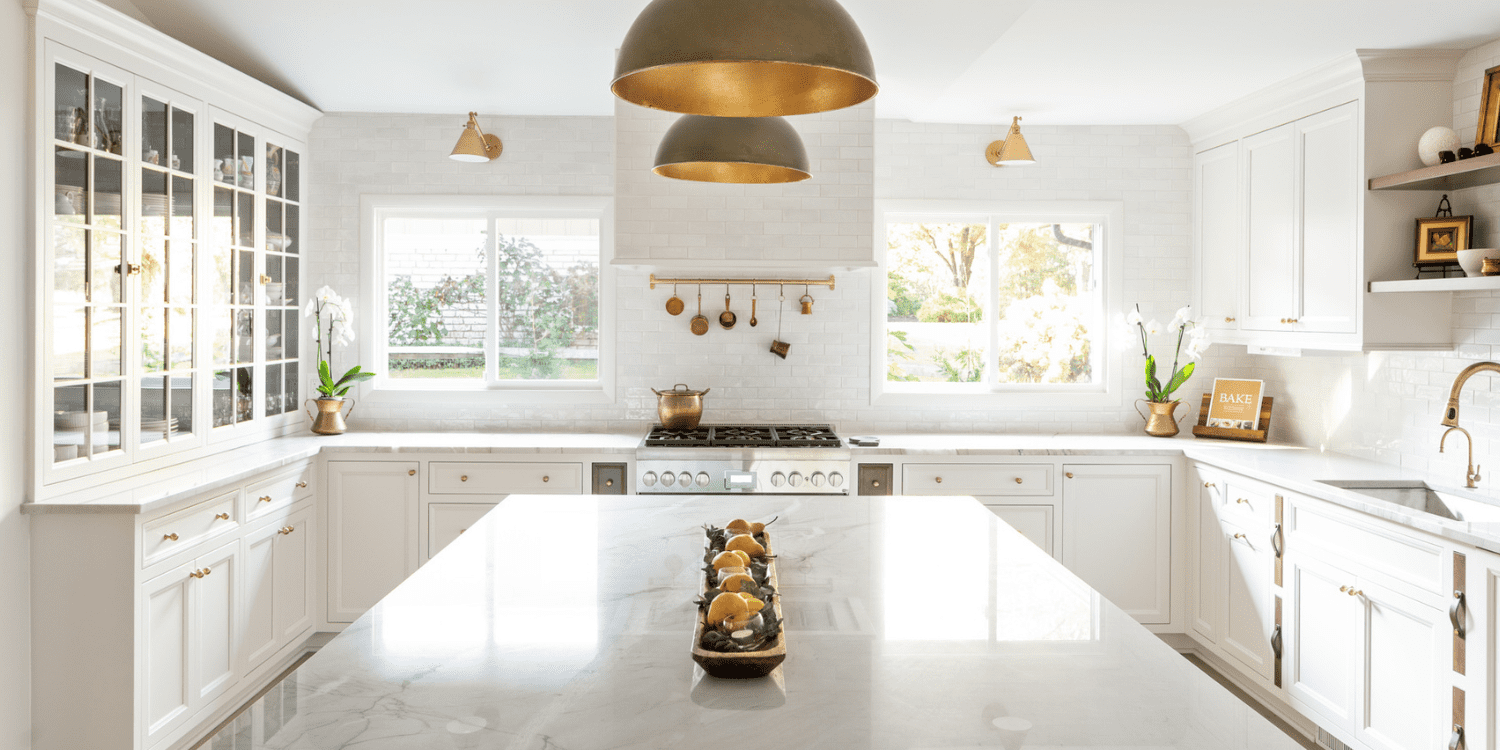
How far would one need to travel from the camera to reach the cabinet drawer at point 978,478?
4488mm

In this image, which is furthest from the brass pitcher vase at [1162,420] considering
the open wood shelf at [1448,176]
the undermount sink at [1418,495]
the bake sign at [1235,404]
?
the open wood shelf at [1448,176]

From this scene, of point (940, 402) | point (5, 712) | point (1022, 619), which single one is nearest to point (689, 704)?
point (1022, 619)

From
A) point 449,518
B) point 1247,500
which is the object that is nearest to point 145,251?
point 449,518

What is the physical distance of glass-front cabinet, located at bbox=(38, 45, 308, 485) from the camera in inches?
123

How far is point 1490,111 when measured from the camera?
11.0 feet

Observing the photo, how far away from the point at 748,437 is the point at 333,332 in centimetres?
235

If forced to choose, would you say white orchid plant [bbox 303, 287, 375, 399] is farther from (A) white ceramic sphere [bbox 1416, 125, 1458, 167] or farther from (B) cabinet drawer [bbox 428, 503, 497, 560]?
(A) white ceramic sphere [bbox 1416, 125, 1458, 167]

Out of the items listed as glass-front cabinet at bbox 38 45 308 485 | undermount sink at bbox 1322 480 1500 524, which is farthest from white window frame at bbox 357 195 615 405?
undermount sink at bbox 1322 480 1500 524

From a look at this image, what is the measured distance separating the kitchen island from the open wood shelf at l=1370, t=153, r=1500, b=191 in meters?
2.28

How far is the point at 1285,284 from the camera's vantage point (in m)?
4.18

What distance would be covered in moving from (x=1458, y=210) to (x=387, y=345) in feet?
16.7

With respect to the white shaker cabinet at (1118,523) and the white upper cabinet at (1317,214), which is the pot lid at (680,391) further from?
the white upper cabinet at (1317,214)

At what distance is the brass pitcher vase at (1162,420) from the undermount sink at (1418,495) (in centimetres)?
133

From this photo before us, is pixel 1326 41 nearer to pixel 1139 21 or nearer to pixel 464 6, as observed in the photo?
pixel 1139 21
